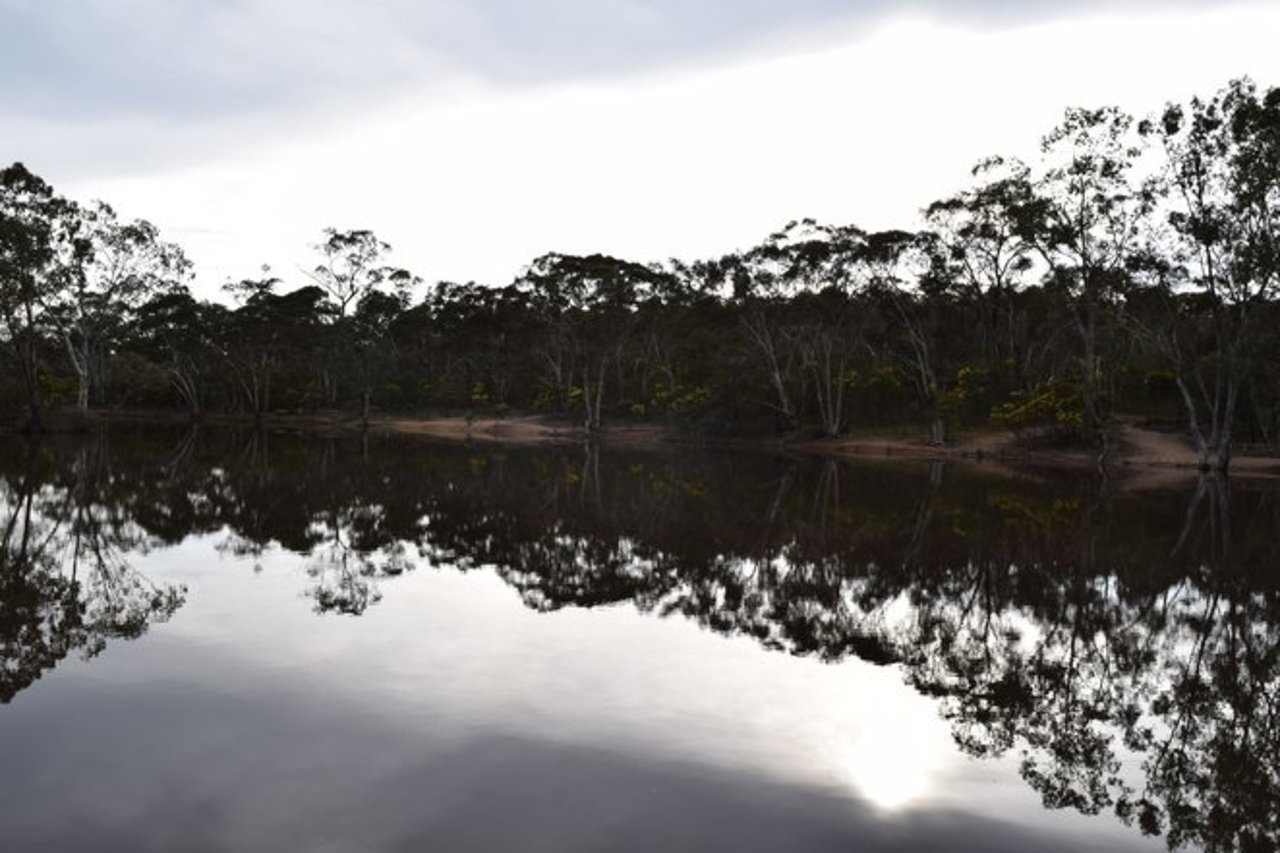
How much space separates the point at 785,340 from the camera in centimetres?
5947

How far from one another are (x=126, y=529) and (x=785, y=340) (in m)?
46.5

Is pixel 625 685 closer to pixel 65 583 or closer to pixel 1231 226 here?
pixel 65 583

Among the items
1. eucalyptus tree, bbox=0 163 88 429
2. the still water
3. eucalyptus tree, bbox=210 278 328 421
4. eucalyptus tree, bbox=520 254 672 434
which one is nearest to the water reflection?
the still water

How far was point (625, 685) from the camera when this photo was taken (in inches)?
327

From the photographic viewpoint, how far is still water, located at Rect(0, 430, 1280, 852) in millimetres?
5547

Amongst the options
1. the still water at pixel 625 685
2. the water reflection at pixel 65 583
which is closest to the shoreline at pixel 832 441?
the still water at pixel 625 685

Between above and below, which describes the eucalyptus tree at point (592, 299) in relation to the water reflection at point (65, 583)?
above

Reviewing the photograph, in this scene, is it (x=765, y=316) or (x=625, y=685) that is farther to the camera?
(x=765, y=316)

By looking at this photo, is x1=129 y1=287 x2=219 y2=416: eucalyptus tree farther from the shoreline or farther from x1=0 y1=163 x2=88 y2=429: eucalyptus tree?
x1=0 y1=163 x2=88 y2=429: eucalyptus tree

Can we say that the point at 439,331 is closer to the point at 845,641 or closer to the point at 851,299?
the point at 851,299

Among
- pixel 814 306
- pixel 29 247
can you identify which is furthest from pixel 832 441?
pixel 29 247

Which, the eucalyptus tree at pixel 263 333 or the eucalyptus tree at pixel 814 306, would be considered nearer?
the eucalyptus tree at pixel 814 306

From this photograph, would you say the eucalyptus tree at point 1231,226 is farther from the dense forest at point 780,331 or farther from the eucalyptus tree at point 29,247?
the eucalyptus tree at point 29,247

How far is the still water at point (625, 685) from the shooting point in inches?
218
